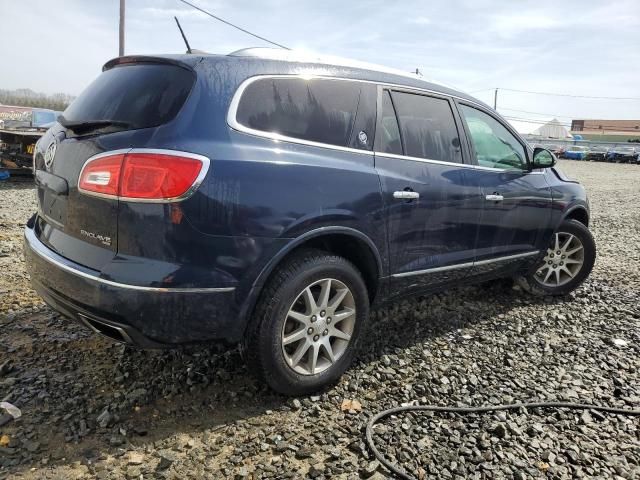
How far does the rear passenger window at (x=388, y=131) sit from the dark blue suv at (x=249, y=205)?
0.04ft

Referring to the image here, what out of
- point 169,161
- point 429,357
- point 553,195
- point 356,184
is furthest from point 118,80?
point 553,195

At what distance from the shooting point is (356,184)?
2775mm

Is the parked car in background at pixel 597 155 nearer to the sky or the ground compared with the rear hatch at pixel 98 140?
nearer to the sky

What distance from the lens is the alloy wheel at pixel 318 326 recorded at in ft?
8.87

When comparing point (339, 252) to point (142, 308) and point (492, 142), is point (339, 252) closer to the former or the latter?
point (142, 308)

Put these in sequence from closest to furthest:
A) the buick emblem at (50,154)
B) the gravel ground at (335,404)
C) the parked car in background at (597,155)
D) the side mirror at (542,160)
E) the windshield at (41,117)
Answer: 1. the gravel ground at (335,404)
2. the buick emblem at (50,154)
3. the side mirror at (542,160)
4. the windshield at (41,117)
5. the parked car in background at (597,155)

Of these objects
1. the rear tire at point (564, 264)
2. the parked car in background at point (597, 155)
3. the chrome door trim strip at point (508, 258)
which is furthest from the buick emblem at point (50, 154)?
the parked car in background at point (597, 155)

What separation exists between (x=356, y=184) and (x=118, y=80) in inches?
55.3

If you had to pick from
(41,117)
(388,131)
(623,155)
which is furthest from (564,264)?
(623,155)

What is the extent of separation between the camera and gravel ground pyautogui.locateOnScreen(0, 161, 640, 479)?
2.30 metres

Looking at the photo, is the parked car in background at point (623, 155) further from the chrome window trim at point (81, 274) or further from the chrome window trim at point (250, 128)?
the chrome window trim at point (81, 274)

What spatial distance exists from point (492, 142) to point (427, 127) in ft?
2.82

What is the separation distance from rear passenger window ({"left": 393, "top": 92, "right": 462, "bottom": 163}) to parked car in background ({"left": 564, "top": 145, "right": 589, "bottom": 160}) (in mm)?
47549

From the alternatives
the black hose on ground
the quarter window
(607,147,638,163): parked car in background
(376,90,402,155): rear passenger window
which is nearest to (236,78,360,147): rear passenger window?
(376,90,402,155): rear passenger window
